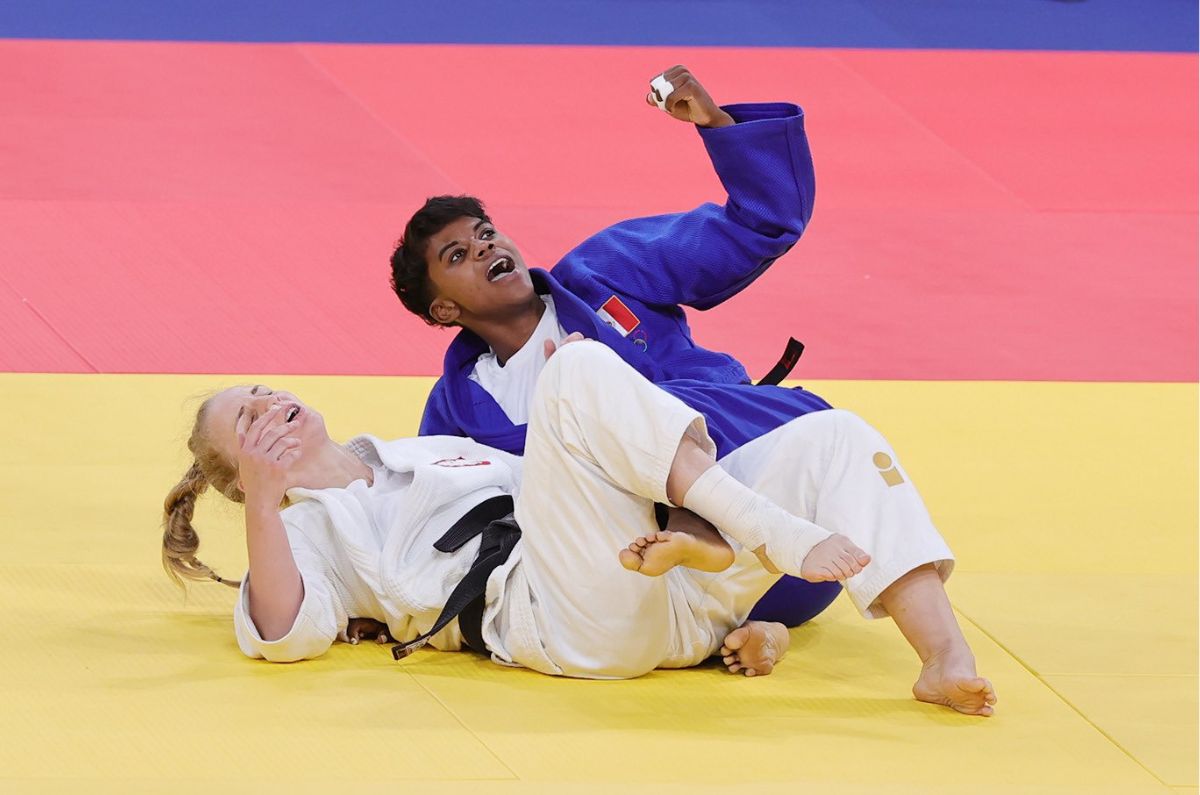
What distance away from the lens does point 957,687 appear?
3.34 m

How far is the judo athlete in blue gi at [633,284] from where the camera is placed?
3998mm

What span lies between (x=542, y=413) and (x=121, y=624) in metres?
0.99

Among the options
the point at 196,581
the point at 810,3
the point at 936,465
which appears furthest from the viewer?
the point at 810,3

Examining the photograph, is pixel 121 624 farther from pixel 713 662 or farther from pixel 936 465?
pixel 936 465

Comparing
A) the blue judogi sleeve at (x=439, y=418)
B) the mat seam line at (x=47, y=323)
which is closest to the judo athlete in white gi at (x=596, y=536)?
the blue judogi sleeve at (x=439, y=418)

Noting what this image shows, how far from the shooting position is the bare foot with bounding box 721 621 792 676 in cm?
353

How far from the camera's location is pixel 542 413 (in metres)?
3.42

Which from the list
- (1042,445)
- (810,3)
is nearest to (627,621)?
(1042,445)

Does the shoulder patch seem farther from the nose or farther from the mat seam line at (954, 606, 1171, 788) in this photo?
the mat seam line at (954, 606, 1171, 788)

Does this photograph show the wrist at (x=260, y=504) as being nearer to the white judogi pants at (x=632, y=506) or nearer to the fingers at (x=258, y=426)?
the fingers at (x=258, y=426)

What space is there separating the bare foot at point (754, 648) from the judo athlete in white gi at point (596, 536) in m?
0.05


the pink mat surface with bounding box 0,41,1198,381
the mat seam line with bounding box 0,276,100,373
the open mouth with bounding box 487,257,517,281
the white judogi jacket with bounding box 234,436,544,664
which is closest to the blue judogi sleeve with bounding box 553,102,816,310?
the open mouth with bounding box 487,257,517,281

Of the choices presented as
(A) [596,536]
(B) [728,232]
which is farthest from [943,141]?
(A) [596,536]

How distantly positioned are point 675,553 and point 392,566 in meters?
0.62
